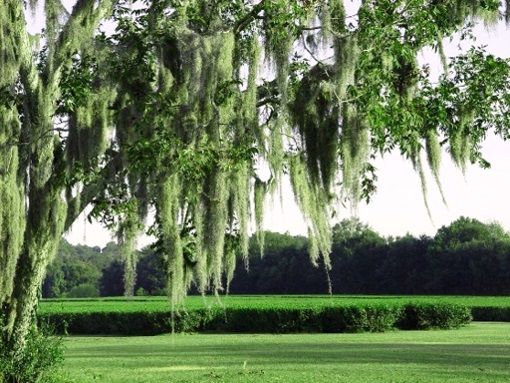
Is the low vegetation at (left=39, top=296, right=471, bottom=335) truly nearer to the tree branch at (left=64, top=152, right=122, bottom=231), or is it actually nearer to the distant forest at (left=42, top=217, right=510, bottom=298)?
the tree branch at (left=64, top=152, right=122, bottom=231)

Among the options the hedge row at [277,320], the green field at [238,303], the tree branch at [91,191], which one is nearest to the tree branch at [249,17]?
the tree branch at [91,191]

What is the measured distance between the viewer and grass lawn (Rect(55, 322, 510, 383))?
13969mm

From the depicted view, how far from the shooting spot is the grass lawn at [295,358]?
14.0 metres

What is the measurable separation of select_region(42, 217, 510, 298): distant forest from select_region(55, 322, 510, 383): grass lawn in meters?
31.5

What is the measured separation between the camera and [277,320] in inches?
1091

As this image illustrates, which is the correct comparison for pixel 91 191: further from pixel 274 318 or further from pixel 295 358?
pixel 274 318

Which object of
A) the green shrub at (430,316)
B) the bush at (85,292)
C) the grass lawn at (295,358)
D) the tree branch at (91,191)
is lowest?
the grass lawn at (295,358)

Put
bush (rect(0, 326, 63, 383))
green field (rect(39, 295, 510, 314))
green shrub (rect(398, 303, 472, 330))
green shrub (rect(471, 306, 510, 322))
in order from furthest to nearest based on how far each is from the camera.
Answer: green shrub (rect(471, 306, 510, 322)), green field (rect(39, 295, 510, 314)), green shrub (rect(398, 303, 472, 330)), bush (rect(0, 326, 63, 383))

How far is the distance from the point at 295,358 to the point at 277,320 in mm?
10453

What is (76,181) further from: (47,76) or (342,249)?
(342,249)

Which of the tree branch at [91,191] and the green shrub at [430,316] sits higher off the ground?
the tree branch at [91,191]

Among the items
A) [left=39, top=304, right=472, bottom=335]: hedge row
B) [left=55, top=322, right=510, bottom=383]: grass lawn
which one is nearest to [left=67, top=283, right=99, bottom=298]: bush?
[left=39, top=304, right=472, bottom=335]: hedge row

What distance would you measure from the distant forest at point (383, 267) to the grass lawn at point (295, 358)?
103 ft

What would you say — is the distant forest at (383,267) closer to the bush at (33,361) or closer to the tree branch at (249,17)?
the bush at (33,361)
